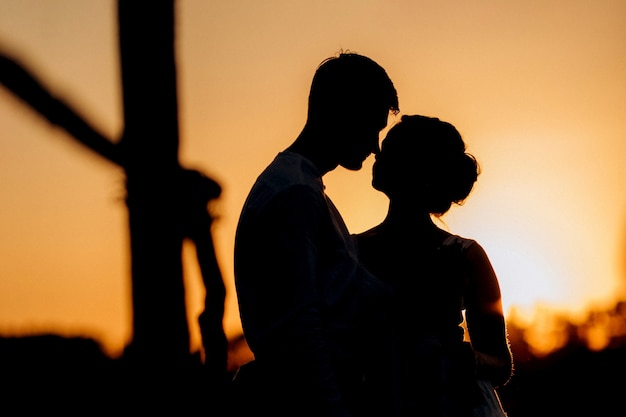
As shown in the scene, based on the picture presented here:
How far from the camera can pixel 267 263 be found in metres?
2.49

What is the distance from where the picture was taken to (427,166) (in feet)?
11.1

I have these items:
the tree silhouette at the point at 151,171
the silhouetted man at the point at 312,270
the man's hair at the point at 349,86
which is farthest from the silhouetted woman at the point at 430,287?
the tree silhouette at the point at 151,171

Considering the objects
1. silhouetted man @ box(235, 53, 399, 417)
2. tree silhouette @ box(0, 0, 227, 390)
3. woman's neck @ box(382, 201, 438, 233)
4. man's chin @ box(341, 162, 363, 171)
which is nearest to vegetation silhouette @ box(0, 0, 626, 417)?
tree silhouette @ box(0, 0, 227, 390)

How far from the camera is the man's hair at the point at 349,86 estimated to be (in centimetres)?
271

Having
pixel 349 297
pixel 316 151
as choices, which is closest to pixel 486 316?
pixel 349 297

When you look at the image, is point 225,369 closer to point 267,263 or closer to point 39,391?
point 267,263

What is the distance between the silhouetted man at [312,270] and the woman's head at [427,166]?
2.04 ft

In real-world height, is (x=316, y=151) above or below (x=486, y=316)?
above

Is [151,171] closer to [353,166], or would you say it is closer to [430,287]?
[353,166]

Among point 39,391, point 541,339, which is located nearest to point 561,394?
point 39,391

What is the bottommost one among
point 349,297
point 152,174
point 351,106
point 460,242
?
point 349,297

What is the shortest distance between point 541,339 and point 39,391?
2546 inches

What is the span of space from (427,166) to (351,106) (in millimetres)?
786

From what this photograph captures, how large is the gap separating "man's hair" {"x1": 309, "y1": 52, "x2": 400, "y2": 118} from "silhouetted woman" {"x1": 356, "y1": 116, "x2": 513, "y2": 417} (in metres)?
0.61
